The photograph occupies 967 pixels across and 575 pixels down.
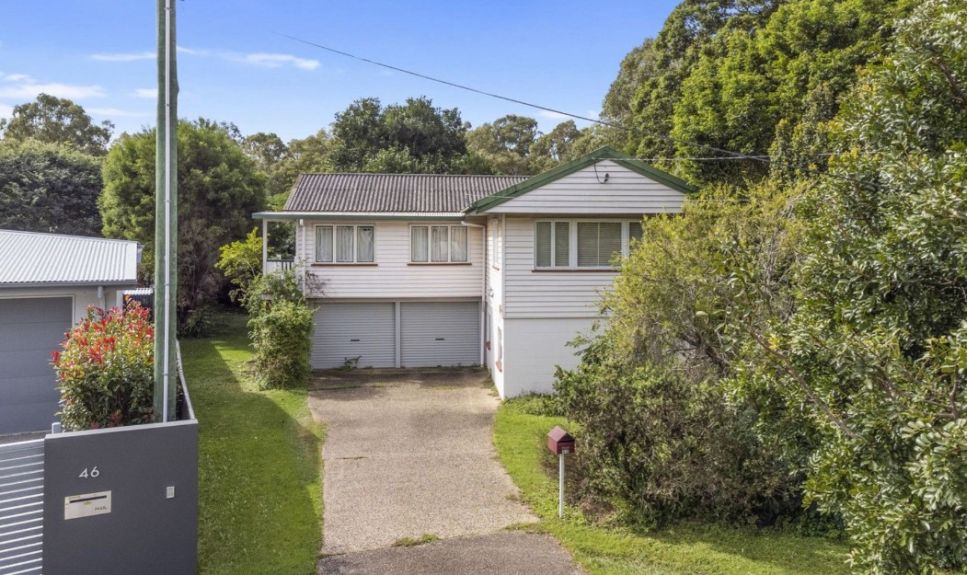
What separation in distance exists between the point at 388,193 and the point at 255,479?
40.2 feet

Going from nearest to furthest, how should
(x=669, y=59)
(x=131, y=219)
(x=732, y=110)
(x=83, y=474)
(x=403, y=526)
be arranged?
(x=83, y=474)
(x=403, y=526)
(x=732, y=110)
(x=131, y=219)
(x=669, y=59)

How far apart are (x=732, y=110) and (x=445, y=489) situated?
14.8m

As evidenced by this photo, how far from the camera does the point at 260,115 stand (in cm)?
1480

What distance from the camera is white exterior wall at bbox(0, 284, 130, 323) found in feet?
38.7

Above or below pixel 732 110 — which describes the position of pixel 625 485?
below

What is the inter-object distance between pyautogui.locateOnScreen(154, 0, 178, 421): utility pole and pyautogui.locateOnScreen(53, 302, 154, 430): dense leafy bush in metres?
0.94

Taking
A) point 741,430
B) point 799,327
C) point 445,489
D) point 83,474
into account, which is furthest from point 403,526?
point 799,327

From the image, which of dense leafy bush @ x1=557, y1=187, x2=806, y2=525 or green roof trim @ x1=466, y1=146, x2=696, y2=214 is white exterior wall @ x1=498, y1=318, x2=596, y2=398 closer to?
green roof trim @ x1=466, y1=146, x2=696, y2=214

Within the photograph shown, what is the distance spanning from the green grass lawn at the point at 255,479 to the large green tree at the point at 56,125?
43.3 meters

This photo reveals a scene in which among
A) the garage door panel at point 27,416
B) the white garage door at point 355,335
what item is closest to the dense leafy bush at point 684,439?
the garage door panel at point 27,416

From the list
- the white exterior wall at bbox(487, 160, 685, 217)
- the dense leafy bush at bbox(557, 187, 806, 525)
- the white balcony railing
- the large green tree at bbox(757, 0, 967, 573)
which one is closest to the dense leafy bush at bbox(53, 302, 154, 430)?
the dense leafy bush at bbox(557, 187, 806, 525)

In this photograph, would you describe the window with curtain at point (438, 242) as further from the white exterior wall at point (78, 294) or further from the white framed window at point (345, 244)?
the white exterior wall at point (78, 294)

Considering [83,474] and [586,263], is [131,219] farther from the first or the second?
[83,474]

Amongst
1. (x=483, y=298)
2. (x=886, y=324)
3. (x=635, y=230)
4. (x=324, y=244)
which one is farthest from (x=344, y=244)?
(x=886, y=324)
